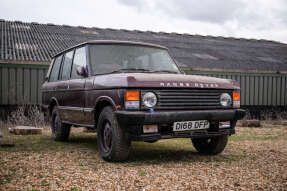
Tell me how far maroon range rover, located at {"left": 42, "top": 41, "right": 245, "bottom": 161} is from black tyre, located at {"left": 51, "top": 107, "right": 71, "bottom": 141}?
2.13 feet

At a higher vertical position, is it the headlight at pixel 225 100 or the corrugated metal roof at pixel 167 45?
the corrugated metal roof at pixel 167 45

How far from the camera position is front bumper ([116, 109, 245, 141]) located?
13.8 feet

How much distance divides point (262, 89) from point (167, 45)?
5.56m

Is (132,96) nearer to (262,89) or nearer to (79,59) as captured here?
(79,59)

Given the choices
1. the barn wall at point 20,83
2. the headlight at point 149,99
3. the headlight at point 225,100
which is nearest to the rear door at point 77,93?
the headlight at point 149,99

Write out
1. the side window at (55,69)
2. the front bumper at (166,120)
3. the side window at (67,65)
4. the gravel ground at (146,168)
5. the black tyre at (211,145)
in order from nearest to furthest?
the gravel ground at (146,168) → the front bumper at (166,120) → the black tyre at (211,145) → the side window at (67,65) → the side window at (55,69)

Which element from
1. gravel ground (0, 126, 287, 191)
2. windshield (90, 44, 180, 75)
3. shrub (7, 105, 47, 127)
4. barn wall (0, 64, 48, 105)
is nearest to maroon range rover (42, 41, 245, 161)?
windshield (90, 44, 180, 75)

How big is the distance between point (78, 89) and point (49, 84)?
195 centimetres

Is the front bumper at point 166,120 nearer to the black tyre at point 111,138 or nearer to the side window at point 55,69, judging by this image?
the black tyre at point 111,138

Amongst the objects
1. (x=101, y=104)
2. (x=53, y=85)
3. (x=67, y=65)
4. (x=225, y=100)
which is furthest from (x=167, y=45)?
(x=101, y=104)

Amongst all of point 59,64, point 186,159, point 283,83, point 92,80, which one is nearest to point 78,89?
point 92,80

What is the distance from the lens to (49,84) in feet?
23.9

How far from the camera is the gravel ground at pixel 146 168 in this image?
3.60m

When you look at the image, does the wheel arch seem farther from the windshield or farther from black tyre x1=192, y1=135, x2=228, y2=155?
black tyre x1=192, y1=135, x2=228, y2=155
